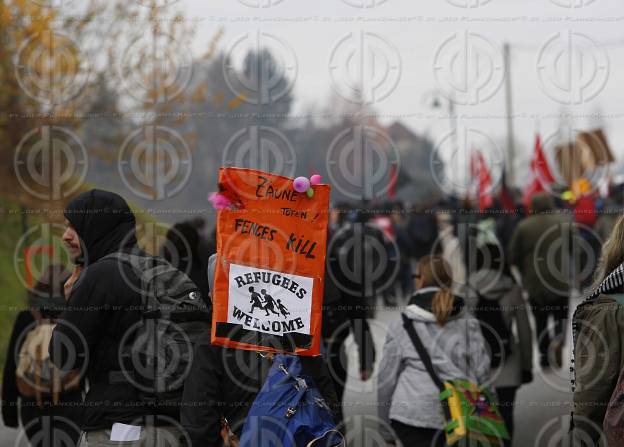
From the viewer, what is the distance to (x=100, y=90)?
9.81m

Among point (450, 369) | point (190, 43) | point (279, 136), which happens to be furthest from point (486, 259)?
point (190, 43)

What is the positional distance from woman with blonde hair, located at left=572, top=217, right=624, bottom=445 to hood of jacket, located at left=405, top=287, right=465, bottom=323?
5.76ft

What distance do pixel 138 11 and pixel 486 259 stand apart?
13.8ft

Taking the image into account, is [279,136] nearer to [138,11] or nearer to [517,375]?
[138,11]

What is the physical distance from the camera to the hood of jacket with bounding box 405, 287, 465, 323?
5840mm

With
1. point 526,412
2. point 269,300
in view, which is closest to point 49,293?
point 269,300

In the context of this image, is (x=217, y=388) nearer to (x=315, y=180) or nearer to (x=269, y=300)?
(x=269, y=300)

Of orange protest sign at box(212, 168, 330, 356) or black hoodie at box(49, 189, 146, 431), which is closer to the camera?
black hoodie at box(49, 189, 146, 431)

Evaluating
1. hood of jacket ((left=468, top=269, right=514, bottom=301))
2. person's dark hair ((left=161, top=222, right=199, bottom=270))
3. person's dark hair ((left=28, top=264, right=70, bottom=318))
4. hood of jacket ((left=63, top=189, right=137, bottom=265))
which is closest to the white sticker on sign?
hood of jacket ((left=63, top=189, right=137, bottom=265))

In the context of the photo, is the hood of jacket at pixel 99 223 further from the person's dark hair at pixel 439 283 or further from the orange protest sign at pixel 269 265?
the person's dark hair at pixel 439 283

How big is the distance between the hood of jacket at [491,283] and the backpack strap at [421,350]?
1579mm

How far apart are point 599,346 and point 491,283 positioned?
3548 millimetres

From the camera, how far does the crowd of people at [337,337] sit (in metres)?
4.11

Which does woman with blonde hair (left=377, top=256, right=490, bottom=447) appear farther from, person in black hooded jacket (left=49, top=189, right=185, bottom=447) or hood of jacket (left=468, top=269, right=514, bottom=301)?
person in black hooded jacket (left=49, top=189, right=185, bottom=447)
